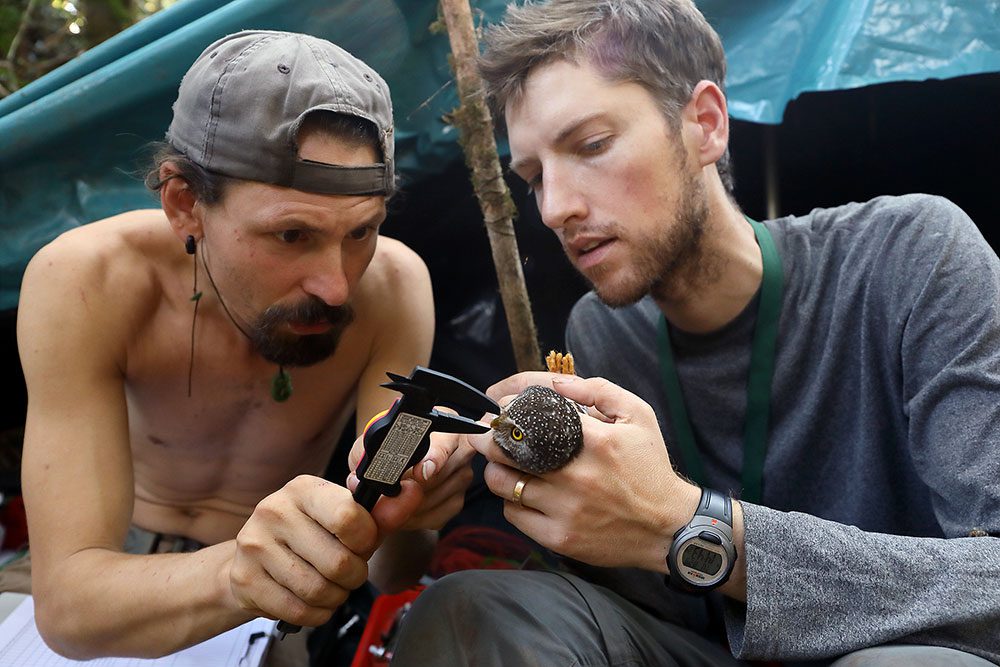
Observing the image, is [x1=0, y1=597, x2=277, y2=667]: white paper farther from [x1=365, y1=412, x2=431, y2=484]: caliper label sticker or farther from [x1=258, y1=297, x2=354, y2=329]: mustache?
[x1=365, y1=412, x2=431, y2=484]: caliper label sticker

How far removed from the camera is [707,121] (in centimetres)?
202

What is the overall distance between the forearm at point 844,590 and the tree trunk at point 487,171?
1309mm

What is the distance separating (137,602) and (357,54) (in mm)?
1780

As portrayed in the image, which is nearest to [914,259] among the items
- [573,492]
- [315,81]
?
[573,492]

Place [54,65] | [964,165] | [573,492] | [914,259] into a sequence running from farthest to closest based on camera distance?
[54,65], [964,165], [914,259], [573,492]

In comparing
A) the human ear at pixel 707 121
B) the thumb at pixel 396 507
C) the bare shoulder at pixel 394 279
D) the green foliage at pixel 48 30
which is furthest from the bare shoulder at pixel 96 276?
the green foliage at pixel 48 30

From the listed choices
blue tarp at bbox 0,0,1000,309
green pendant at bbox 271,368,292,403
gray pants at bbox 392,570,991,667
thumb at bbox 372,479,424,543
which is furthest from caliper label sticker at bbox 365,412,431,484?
blue tarp at bbox 0,0,1000,309

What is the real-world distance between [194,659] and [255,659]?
0.17 metres

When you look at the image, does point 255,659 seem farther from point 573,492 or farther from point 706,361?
point 706,361

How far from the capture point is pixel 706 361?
1.99m

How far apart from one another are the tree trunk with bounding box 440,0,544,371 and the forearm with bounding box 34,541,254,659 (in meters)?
1.26

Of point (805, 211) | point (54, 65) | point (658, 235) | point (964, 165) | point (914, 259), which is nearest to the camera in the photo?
point (914, 259)

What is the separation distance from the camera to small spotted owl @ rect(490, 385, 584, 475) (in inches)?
49.3

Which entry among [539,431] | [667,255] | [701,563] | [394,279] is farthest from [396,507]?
[394,279]
